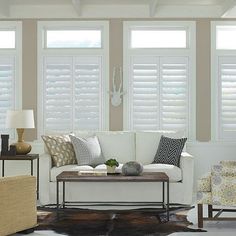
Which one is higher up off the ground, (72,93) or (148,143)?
(72,93)

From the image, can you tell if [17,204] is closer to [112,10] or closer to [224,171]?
[224,171]

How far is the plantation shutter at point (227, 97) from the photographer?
8.52m

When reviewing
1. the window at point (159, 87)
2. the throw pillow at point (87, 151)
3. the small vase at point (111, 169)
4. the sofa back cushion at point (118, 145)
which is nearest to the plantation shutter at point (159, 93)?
the window at point (159, 87)

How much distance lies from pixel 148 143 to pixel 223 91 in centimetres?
156

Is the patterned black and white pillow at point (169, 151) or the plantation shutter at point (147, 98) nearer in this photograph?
the patterned black and white pillow at point (169, 151)

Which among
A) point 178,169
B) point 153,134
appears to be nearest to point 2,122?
point 153,134

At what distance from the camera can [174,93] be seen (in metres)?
8.53

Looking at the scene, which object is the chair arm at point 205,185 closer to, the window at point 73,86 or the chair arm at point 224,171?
the chair arm at point 224,171

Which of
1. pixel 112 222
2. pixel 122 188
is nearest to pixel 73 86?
pixel 122 188

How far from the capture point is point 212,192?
5586mm

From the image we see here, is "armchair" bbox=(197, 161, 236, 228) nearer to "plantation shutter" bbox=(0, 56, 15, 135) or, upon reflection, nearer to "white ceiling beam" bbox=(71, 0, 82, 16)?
"white ceiling beam" bbox=(71, 0, 82, 16)

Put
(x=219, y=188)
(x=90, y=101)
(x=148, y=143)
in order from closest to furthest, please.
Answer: (x=219, y=188), (x=148, y=143), (x=90, y=101)

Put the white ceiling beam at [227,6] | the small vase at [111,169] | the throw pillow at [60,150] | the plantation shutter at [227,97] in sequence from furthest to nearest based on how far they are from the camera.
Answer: the plantation shutter at [227,97] < the white ceiling beam at [227,6] < the throw pillow at [60,150] < the small vase at [111,169]

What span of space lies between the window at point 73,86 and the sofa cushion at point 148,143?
81 centimetres
